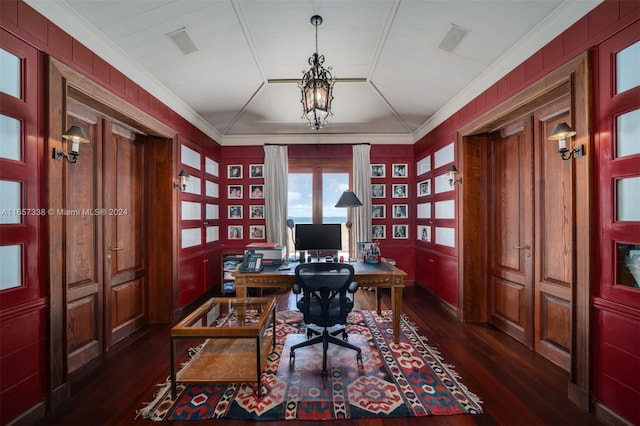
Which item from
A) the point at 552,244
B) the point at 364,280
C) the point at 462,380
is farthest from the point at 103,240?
the point at 552,244

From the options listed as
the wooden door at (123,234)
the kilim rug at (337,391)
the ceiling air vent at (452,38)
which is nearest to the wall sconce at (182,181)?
the wooden door at (123,234)

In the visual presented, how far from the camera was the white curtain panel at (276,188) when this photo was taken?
17.3 ft

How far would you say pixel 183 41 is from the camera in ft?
8.92

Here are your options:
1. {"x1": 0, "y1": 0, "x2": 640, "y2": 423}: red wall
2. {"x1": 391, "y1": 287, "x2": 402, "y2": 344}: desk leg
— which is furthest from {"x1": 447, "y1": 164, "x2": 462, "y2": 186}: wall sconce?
{"x1": 391, "y1": 287, "x2": 402, "y2": 344}: desk leg

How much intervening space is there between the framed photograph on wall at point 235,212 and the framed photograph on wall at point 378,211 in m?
2.80

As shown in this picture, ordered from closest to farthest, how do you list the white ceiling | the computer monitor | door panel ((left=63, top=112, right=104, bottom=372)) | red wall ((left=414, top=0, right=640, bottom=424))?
red wall ((left=414, top=0, right=640, bottom=424)) < the white ceiling < door panel ((left=63, top=112, right=104, bottom=372)) < the computer monitor

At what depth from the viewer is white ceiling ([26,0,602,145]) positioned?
2.29 m

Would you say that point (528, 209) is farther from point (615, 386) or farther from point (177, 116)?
point (177, 116)

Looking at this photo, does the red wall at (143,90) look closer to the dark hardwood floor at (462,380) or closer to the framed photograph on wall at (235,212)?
the dark hardwood floor at (462,380)

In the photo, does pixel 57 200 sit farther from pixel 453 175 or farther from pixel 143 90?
pixel 453 175

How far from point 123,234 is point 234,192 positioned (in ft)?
7.78

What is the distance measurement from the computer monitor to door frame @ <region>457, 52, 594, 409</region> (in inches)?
69.7

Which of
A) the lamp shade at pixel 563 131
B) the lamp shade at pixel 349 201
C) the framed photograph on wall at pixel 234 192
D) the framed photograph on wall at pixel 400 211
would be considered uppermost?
the lamp shade at pixel 563 131

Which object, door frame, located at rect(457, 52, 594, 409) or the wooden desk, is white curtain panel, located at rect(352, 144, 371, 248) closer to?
door frame, located at rect(457, 52, 594, 409)
